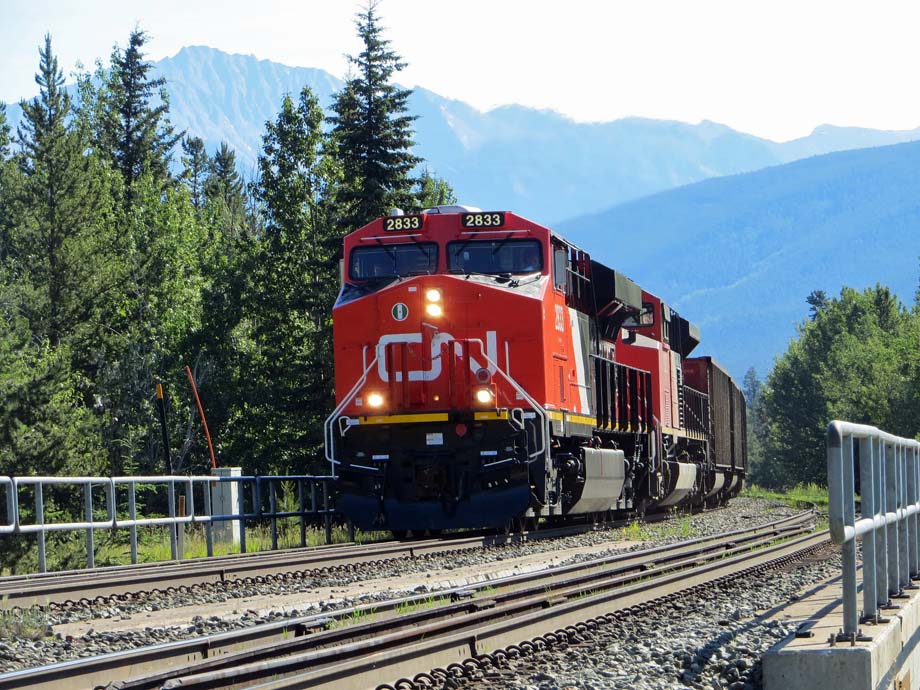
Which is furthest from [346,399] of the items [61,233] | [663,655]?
[61,233]

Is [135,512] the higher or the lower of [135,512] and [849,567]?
the lower

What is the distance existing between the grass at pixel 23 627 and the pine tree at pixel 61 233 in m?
35.9

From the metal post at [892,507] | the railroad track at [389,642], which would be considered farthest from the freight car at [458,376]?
the metal post at [892,507]

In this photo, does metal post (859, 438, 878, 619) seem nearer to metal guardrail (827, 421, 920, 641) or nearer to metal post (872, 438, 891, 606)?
metal guardrail (827, 421, 920, 641)

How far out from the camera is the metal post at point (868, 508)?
654cm

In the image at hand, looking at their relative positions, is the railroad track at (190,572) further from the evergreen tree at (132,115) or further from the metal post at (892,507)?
the evergreen tree at (132,115)

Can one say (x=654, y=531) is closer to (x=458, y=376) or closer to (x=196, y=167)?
(x=458, y=376)

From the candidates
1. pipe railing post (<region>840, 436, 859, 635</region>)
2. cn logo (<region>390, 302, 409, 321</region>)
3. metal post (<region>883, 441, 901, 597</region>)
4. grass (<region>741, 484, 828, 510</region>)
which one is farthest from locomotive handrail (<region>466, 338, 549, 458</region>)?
grass (<region>741, 484, 828, 510</region>)

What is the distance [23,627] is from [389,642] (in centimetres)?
252

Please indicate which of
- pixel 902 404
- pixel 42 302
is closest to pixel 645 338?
pixel 42 302

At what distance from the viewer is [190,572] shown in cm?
1106

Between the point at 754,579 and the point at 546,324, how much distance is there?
526 centimetres

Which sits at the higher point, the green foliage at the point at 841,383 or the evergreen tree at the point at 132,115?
the evergreen tree at the point at 132,115

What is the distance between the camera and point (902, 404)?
205 feet
